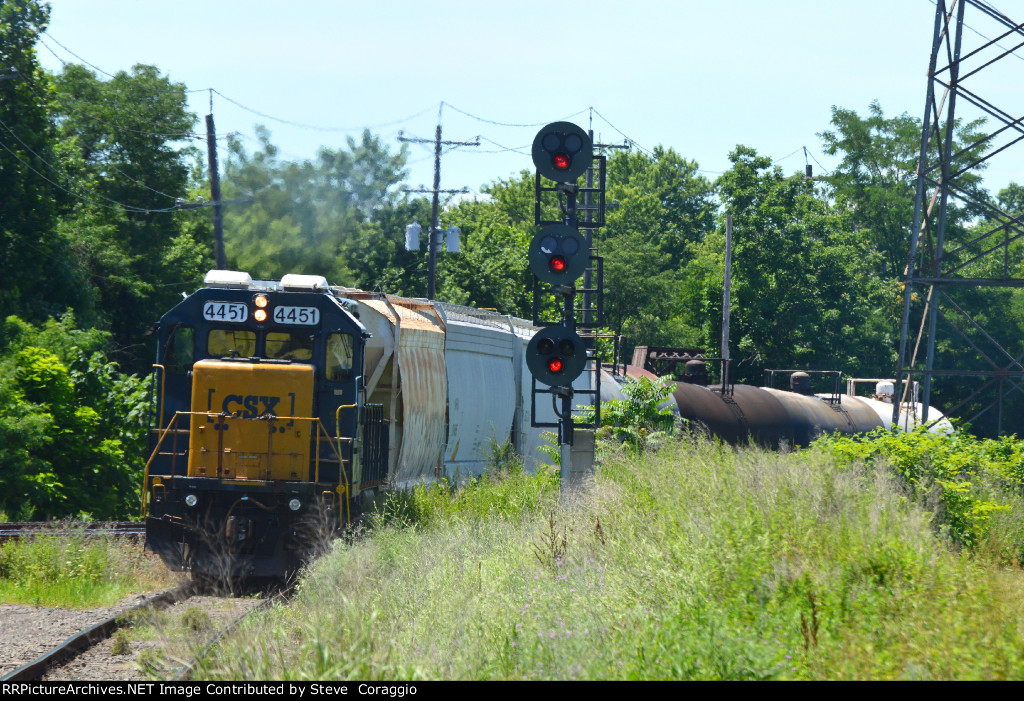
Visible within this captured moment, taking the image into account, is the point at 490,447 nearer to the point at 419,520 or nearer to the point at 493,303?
the point at 419,520

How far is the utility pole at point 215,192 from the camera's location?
2681 centimetres

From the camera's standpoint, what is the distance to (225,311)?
13.0 m

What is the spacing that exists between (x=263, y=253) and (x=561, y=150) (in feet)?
61.2

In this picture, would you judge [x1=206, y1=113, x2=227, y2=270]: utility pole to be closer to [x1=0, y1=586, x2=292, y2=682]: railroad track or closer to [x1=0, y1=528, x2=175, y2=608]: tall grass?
[x1=0, y1=528, x2=175, y2=608]: tall grass

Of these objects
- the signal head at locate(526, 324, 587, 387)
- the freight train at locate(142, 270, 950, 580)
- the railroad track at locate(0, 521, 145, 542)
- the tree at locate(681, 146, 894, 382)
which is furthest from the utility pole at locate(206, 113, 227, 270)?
the tree at locate(681, 146, 894, 382)

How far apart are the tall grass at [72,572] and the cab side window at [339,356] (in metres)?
3.12

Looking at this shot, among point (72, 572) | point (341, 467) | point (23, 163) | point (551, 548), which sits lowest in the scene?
point (72, 572)

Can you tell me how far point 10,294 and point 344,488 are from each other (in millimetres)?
19296

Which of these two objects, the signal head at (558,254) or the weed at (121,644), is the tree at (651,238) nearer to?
the signal head at (558,254)

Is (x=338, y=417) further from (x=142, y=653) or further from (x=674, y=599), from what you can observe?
(x=674, y=599)

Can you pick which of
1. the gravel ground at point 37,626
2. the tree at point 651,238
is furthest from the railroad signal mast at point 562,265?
the tree at point 651,238

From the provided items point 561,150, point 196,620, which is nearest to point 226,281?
point 561,150

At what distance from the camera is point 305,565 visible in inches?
468

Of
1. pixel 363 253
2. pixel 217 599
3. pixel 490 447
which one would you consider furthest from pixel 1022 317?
pixel 217 599
